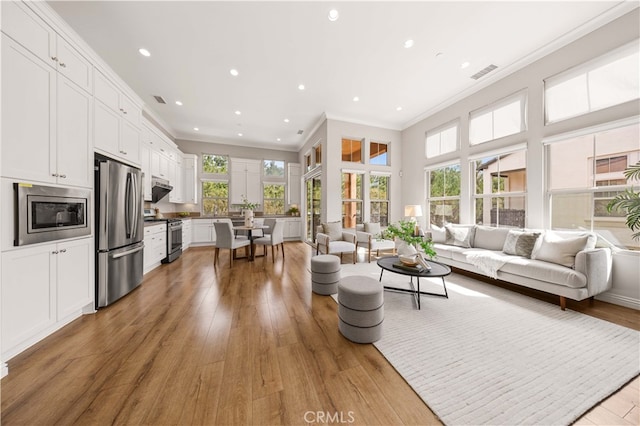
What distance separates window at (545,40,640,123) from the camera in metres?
2.62

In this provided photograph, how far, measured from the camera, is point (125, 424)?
114 centimetres

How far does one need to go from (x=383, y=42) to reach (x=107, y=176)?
4.04 metres

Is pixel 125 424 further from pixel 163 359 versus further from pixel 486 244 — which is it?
pixel 486 244

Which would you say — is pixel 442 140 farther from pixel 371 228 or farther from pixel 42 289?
pixel 42 289

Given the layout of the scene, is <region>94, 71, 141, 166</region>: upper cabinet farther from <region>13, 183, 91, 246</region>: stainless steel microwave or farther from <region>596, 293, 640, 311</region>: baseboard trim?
<region>596, 293, 640, 311</region>: baseboard trim

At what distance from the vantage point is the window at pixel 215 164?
7086 mm

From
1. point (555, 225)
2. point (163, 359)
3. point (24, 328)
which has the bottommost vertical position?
point (163, 359)

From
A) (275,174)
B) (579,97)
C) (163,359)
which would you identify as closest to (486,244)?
(579,97)

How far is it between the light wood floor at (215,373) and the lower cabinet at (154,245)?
4.75 ft

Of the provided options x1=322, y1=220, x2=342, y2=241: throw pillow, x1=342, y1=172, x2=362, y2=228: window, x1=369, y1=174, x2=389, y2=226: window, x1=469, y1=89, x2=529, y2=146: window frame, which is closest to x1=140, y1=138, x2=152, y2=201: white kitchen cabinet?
x1=322, y1=220, x2=342, y2=241: throw pillow

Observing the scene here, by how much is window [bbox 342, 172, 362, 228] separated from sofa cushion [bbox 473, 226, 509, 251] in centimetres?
276

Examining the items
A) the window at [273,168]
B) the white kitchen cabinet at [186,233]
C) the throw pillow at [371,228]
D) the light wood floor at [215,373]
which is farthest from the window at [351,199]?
the white kitchen cabinet at [186,233]

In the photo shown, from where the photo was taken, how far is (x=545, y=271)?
8.54ft

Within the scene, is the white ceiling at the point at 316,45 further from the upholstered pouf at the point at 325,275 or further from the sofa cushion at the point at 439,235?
the upholstered pouf at the point at 325,275
